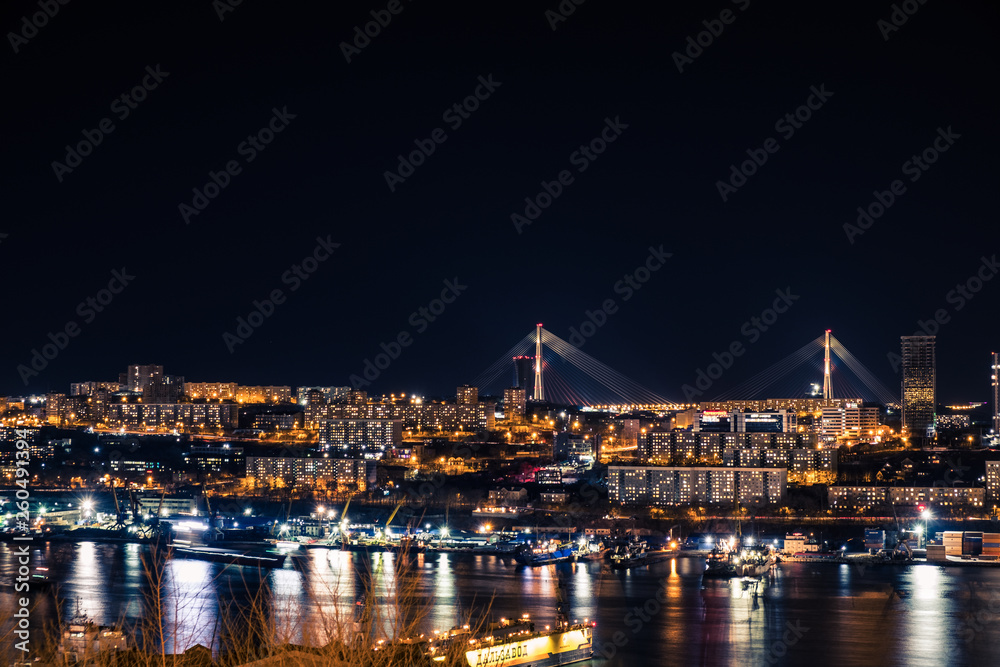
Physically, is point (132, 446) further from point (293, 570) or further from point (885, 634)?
point (885, 634)

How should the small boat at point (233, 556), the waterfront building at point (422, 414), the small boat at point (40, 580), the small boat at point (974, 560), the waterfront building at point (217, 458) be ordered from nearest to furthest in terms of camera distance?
the small boat at point (40, 580)
the small boat at point (233, 556)
the small boat at point (974, 560)
the waterfront building at point (217, 458)
the waterfront building at point (422, 414)

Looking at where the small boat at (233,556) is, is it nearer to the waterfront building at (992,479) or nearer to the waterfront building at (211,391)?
the waterfront building at (992,479)

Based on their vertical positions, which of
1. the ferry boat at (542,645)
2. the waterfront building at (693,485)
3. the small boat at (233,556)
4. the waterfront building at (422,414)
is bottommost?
the small boat at (233,556)

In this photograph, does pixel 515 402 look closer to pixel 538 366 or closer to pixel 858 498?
pixel 538 366

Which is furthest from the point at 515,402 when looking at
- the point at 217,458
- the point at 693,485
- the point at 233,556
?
the point at 233,556

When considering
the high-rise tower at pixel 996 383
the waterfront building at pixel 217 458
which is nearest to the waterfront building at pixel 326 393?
the waterfront building at pixel 217 458
